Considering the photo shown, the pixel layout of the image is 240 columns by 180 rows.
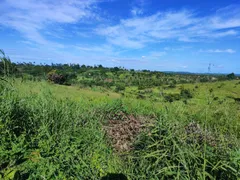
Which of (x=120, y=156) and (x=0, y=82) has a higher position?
(x=0, y=82)

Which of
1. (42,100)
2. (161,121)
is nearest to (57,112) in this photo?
(42,100)

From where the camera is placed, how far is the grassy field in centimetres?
207

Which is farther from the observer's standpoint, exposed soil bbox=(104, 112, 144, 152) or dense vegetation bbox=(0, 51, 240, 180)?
exposed soil bbox=(104, 112, 144, 152)

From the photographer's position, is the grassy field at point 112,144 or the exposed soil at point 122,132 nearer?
the grassy field at point 112,144

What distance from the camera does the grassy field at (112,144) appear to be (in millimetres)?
2074

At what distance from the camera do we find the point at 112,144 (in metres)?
3.86

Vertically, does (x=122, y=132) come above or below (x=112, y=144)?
above

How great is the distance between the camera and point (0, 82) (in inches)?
149

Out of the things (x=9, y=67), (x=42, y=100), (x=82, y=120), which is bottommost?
(x=82, y=120)

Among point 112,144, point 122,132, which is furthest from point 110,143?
point 122,132

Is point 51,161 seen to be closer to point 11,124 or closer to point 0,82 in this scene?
point 11,124

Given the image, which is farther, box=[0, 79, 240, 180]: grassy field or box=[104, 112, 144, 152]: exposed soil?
box=[104, 112, 144, 152]: exposed soil

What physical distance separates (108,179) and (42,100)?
95.2 inches

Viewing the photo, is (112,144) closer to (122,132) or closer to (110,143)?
(110,143)
